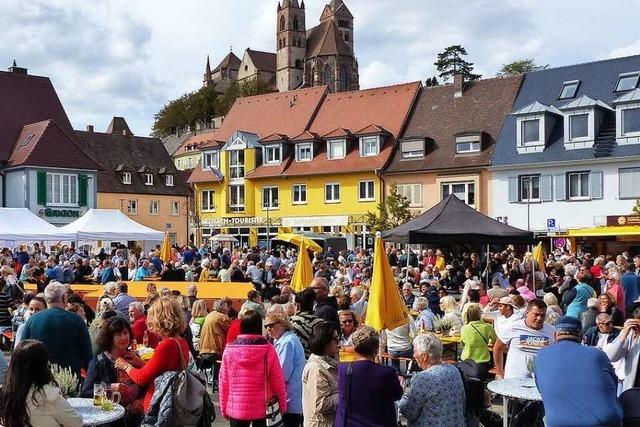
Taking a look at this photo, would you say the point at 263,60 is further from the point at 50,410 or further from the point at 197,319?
the point at 50,410

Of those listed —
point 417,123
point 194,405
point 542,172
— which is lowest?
point 194,405

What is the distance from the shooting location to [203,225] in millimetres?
52062

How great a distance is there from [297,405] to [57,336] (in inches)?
91.1

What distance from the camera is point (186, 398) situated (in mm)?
5762

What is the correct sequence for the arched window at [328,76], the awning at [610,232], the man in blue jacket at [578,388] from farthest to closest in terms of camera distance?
the arched window at [328,76] → the awning at [610,232] → the man in blue jacket at [578,388]

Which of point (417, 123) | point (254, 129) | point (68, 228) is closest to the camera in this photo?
point (68, 228)

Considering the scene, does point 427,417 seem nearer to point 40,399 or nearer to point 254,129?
point 40,399

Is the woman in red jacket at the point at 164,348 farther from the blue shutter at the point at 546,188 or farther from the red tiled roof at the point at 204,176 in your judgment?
the red tiled roof at the point at 204,176

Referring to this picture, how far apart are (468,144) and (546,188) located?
515cm

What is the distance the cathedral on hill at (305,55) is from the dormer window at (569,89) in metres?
66.2

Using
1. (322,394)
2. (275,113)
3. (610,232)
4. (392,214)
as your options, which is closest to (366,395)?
(322,394)

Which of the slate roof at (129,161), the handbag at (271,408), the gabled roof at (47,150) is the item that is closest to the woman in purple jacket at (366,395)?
the handbag at (271,408)

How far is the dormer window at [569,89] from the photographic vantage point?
38125 millimetres

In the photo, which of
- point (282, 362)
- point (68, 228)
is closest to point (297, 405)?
point (282, 362)
